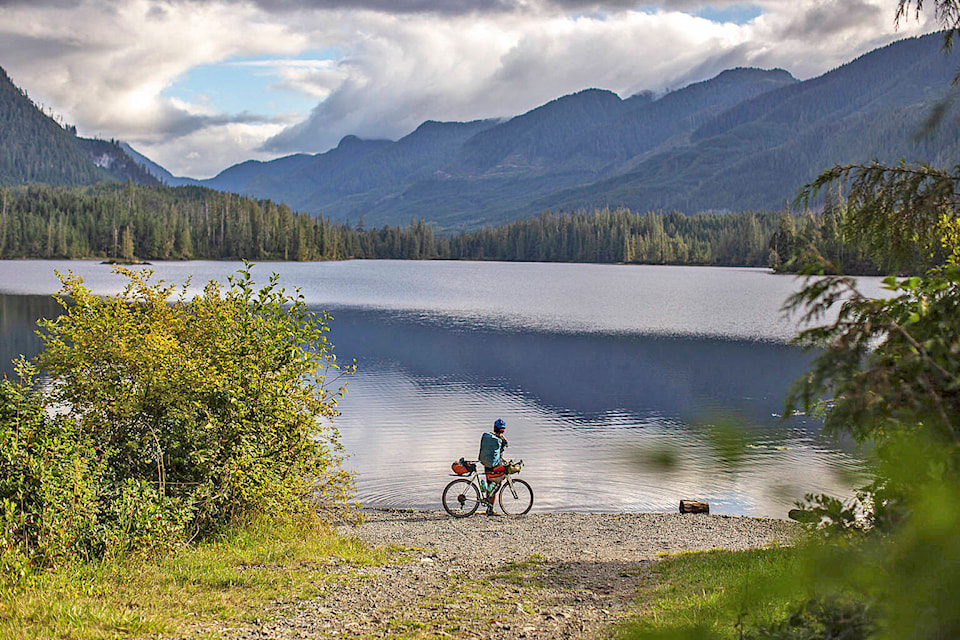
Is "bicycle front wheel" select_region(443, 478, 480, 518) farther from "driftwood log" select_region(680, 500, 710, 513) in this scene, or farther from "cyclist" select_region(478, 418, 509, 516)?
"driftwood log" select_region(680, 500, 710, 513)

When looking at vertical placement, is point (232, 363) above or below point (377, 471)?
above

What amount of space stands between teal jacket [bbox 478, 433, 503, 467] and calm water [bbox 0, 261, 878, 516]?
3681 millimetres

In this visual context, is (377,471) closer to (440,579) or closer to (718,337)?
(440,579)

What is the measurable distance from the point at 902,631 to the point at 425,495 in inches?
839

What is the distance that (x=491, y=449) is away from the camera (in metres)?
18.6

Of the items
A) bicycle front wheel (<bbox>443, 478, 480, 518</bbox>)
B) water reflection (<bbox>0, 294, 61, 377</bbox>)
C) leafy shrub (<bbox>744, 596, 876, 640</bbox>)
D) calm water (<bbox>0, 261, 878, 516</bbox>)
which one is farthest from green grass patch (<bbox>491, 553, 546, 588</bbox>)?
water reflection (<bbox>0, 294, 61, 377</bbox>)

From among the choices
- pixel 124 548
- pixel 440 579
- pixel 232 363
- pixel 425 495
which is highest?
pixel 232 363

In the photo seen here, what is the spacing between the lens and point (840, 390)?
10.4 ft

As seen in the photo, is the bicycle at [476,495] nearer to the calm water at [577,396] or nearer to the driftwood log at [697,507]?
the calm water at [577,396]

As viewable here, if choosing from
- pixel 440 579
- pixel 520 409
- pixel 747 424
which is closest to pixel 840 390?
pixel 747 424

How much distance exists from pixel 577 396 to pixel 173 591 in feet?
97.6

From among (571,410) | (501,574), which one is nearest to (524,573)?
(501,574)

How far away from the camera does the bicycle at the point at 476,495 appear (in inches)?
752

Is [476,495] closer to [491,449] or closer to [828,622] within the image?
[491,449]
